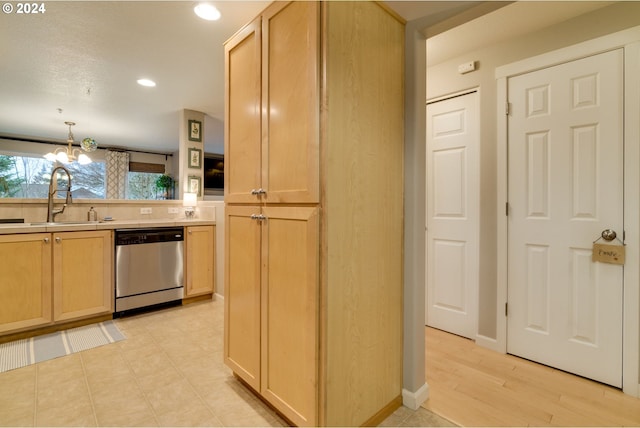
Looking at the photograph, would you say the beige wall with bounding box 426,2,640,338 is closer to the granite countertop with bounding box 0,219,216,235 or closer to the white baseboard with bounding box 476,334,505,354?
the white baseboard with bounding box 476,334,505,354

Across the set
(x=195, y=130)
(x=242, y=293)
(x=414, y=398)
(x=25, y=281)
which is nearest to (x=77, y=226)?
(x=25, y=281)

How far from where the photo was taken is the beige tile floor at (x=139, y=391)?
155 centimetres

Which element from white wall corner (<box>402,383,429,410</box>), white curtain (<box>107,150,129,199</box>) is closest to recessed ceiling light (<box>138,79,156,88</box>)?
white wall corner (<box>402,383,429,410</box>)

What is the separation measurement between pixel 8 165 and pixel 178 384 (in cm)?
708

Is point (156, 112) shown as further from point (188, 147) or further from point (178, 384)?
point (178, 384)

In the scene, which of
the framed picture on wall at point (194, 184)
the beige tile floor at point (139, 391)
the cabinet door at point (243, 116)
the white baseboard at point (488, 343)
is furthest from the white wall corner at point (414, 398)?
the framed picture on wall at point (194, 184)

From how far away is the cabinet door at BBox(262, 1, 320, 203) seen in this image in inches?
51.3

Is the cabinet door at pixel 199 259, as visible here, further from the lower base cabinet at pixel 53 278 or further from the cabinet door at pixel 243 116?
the cabinet door at pixel 243 116

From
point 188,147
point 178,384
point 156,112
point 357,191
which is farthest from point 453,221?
point 156,112

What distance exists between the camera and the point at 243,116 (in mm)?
1773

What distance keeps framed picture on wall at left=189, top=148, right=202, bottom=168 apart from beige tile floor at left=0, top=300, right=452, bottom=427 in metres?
2.39

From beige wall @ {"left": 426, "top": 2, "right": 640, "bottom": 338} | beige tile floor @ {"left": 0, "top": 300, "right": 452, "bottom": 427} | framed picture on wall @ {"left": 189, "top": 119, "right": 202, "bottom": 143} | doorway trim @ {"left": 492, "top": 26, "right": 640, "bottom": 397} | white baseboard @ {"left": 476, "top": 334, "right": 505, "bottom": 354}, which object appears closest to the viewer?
beige tile floor @ {"left": 0, "top": 300, "right": 452, "bottom": 427}

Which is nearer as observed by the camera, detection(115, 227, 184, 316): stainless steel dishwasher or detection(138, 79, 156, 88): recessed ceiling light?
detection(115, 227, 184, 316): stainless steel dishwasher

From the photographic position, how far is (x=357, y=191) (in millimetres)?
1422
